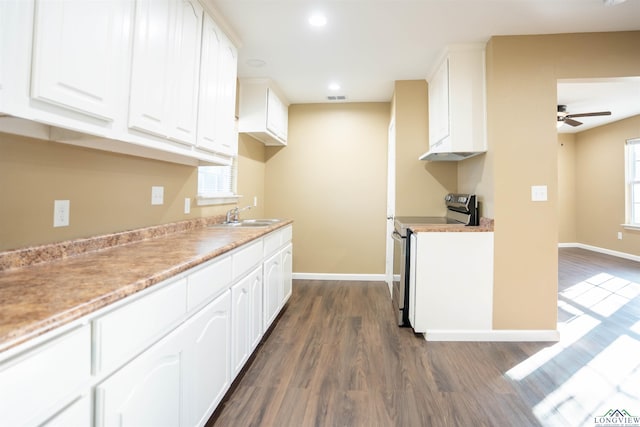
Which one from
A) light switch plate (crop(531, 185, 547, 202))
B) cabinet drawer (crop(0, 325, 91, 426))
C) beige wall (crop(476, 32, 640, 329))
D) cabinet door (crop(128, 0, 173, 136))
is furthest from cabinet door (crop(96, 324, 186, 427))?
light switch plate (crop(531, 185, 547, 202))

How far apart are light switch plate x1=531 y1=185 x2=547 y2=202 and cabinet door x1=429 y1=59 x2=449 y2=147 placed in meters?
0.83

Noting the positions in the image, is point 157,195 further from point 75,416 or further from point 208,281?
point 75,416

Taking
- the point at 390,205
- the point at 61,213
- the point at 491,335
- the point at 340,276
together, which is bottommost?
the point at 491,335

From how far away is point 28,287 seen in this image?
2.93 ft

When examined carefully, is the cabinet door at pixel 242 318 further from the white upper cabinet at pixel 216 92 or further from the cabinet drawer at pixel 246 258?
the white upper cabinet at pixel 216 92

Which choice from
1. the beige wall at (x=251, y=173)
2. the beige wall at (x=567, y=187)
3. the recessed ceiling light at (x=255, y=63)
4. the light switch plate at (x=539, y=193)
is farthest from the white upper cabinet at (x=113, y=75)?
the beige wall at (x=567, y=187)

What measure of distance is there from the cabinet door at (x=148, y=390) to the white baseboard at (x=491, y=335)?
201 centimetres

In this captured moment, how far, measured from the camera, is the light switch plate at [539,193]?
248 cm

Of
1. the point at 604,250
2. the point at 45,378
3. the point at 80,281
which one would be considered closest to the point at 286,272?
the point at 80,281

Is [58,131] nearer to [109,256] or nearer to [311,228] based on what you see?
[109,256]

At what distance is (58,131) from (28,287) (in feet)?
2.35

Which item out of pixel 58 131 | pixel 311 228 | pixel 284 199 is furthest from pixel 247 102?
pixel 58 131

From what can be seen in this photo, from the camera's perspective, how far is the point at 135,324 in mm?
943

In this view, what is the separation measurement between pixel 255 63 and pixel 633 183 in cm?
684
